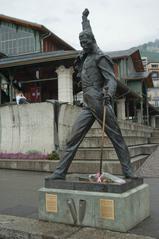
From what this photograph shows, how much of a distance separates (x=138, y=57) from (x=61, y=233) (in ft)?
134

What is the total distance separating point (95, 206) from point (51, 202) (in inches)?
31.9

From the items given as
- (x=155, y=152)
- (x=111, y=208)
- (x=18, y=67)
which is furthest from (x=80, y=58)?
(x=18, y=67)

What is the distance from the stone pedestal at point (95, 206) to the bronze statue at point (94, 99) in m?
0.39

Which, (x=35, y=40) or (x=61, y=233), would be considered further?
(x=35, y=40)

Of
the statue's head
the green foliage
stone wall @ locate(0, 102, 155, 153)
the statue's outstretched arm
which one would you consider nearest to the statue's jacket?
the statue's head

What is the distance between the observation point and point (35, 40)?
3128cm

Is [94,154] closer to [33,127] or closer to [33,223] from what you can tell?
[33,127]

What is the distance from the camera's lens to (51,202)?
6.10 meters

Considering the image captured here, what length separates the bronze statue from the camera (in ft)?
20.4

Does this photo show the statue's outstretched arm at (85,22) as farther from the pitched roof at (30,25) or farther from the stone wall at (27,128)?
the pitched roof at (30,25)

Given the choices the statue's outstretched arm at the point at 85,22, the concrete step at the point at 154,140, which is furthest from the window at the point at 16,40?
the statue's outstretched arm at the point at 85,22

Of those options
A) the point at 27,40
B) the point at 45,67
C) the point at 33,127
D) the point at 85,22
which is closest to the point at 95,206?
the point at 85,22

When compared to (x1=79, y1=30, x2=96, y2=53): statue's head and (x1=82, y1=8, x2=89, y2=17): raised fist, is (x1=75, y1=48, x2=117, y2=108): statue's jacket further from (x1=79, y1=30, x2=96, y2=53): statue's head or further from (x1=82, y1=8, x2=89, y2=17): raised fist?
(x1=82, y1=8, x2=89, y2=17): raised fist

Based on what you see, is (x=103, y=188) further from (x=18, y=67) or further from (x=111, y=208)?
(x=18, y=67)
